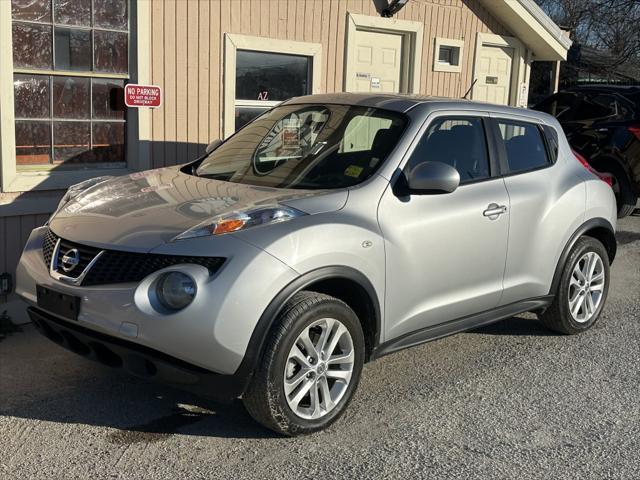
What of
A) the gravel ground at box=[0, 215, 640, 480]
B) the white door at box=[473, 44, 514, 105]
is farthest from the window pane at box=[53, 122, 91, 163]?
the white door at box=[473, 44, 514, 105]

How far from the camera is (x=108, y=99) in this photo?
21.6ft

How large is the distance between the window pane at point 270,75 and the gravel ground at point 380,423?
3365mm

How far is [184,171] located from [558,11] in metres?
29.5

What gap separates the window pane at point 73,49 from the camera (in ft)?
20.3

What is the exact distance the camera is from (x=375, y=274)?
4195mm

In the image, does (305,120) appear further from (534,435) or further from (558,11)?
(558,11)

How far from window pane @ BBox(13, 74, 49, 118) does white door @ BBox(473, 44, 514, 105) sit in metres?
5.84

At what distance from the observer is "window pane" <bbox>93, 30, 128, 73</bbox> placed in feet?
21.1

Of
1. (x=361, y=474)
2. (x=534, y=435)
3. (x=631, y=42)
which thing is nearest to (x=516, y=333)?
(x=534, y=435)

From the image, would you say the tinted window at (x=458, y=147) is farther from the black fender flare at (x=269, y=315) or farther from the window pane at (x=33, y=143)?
the window pane at (x=33, y=143)

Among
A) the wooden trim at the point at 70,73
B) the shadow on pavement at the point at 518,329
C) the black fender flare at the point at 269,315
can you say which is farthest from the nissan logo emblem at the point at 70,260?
the shadow on pavement at the point at 518,329

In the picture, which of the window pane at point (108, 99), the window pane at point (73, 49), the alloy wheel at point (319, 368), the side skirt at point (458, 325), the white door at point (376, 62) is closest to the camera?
the alloy wheel at point (319, 368)

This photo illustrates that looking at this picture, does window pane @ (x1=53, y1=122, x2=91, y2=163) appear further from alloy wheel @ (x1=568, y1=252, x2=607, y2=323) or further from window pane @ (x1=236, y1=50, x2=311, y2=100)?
alloy wheel @ (x1=568, y1=252, x2=607, y2=323)

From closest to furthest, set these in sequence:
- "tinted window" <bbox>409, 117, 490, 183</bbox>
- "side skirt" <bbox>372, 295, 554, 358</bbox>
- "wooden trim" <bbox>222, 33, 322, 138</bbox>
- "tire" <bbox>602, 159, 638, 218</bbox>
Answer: "side skirt" <bbox>372, 295, 554, 358</bbox>, "tinted window" <bbox>409, 117, 490, 183</bbox>, "wooden trim" <bbox>222, 33, 322, 138</bbox>, "tire" <bbox>602, 159, 638, 218</bbox>
